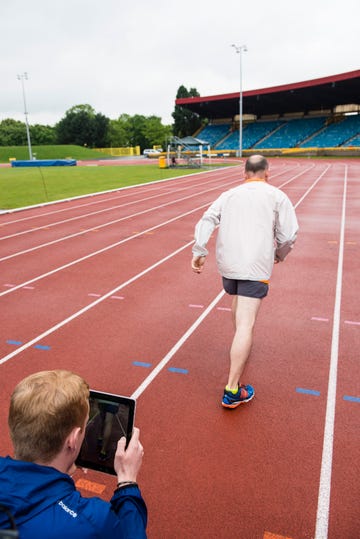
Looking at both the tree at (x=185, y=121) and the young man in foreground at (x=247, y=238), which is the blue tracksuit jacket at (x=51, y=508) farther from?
the tree at (x=185, y=121)

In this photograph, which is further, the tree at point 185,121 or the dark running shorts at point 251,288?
the tree at point 185,121

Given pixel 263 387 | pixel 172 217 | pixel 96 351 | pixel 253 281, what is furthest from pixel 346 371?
pixel 172 217

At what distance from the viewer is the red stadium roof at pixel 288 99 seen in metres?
43.5

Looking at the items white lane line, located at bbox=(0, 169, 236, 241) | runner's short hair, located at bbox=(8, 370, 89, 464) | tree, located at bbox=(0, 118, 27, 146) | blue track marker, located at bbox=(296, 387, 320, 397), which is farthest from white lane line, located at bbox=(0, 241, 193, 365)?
tree, located at bbox=(0, 118, 27, 146)

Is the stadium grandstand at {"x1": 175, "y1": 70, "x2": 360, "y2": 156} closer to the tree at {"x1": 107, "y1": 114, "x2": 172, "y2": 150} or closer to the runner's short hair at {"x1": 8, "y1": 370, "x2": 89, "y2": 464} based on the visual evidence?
the tree at {"x1": 107, "y1": 114, "x2": 172, "y2": 150}

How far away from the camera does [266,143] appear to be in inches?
2248

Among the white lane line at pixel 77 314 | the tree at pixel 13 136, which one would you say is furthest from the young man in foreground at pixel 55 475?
the tree at pixel 13 136

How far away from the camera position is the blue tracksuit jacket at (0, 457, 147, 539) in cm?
119

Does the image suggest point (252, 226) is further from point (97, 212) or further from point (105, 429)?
point (97, 212)

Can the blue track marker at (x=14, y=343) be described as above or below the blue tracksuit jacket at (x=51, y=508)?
below

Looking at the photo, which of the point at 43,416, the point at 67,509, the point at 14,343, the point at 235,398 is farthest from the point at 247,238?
the point at 14,343

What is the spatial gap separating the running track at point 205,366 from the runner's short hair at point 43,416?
1460mm

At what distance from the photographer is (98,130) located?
258ft

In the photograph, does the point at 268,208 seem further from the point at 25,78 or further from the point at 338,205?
the point at 25,78
